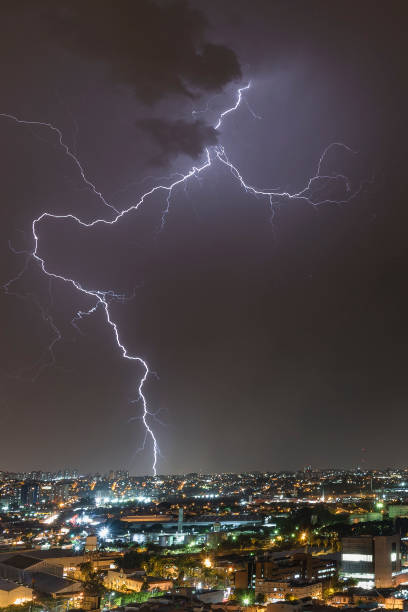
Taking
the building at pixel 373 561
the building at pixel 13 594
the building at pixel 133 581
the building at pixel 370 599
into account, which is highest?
the building at pixel 373 561

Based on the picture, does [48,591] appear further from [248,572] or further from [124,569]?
[248,572]

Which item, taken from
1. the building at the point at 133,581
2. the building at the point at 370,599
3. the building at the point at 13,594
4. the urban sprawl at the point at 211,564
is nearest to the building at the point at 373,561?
the urban sprawl at the point at 211,564

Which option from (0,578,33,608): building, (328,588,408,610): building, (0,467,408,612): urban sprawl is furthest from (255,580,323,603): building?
(0,578,33,608): building

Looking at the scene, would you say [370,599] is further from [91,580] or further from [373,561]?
[91,580]

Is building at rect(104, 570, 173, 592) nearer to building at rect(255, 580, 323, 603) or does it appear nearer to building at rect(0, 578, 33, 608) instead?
building at rect(255, 580, 323, 603)

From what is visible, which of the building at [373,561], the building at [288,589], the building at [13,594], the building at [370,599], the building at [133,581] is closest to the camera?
the building at [370,599]

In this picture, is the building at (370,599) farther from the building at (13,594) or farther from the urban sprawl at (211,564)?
the building at (13,594)

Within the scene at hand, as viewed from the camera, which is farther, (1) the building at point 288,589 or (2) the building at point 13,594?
(1) the building at point 288,589

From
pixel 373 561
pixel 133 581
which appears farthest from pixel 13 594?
pixel 373 561

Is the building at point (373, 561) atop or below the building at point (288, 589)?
atop
